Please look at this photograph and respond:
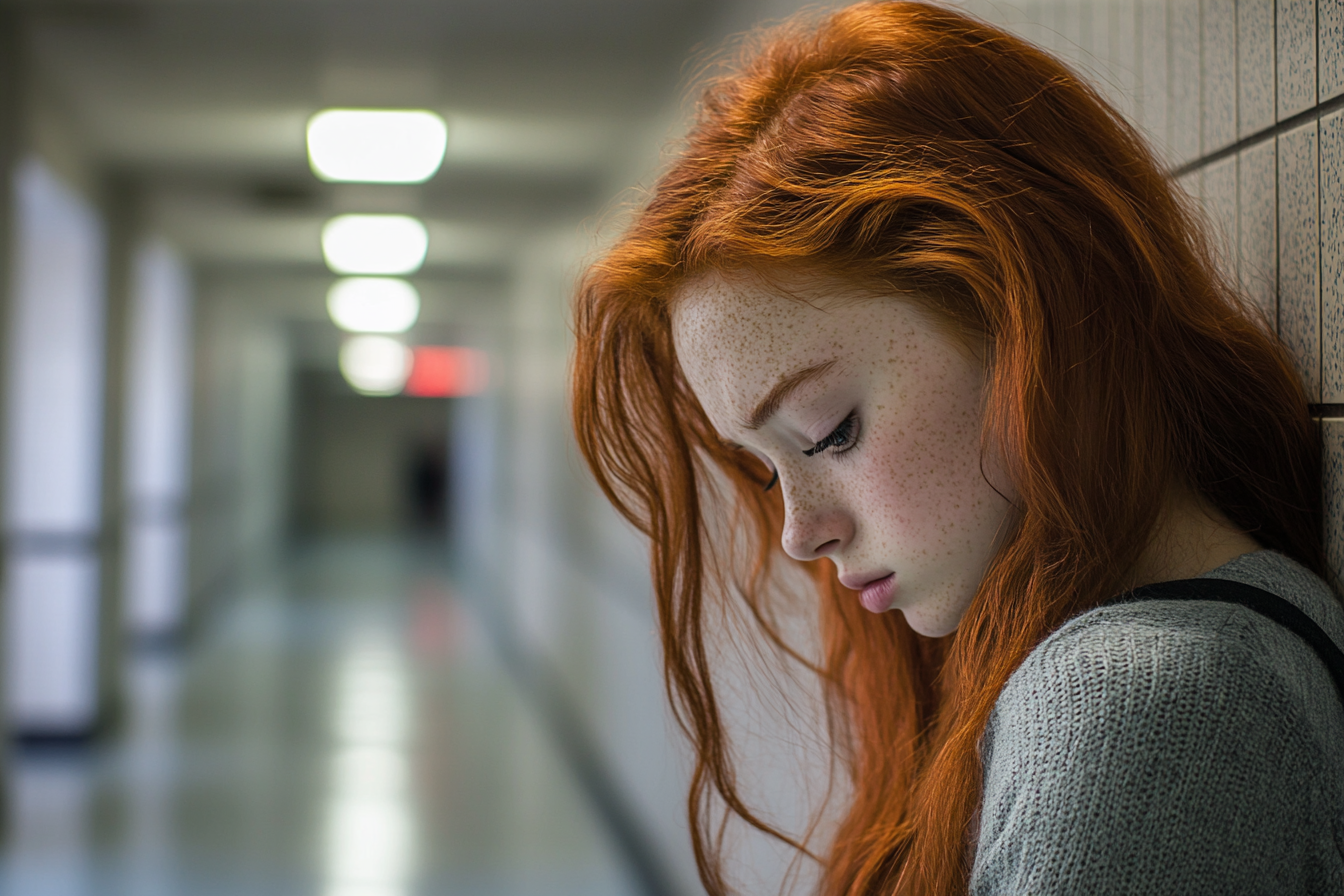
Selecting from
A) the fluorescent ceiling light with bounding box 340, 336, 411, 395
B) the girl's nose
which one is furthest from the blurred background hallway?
the fluorescent ceiling light with bounding box 340, 336, 411, 395

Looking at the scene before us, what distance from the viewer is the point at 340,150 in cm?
493

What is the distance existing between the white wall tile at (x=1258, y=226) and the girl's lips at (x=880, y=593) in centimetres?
44

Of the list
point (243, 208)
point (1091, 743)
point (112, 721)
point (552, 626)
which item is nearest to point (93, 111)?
point (243, 208)

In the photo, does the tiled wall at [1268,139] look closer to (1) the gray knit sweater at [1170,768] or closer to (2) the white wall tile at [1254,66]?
(2) the white wall tile at [1254,66]

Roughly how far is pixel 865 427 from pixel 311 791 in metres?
4.79

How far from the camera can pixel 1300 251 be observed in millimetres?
914

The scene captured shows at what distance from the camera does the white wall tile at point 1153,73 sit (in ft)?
3.79

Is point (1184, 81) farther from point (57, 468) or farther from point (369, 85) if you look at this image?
point (57, 468)

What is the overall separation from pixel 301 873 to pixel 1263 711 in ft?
13.1

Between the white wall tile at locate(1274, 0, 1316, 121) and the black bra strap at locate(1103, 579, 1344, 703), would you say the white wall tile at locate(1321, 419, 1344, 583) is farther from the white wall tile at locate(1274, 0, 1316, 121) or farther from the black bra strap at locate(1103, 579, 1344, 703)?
the white wall tile at locate(1274, 0, 1316, 121)

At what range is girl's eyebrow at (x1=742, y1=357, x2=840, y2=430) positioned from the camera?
0.83m

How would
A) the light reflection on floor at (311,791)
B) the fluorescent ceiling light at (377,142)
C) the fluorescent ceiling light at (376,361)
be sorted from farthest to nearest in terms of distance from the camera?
the fluorescent ceiling light at (376,361), the fluorescent ceiling light at (377,142), the light reflection on floor at (311,791)

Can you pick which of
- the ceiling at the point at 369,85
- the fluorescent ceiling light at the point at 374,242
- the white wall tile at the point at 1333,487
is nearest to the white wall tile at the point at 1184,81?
the white wall tile at the point at 1333,487

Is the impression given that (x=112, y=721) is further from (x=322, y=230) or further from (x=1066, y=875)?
(x=1066, y=875)
